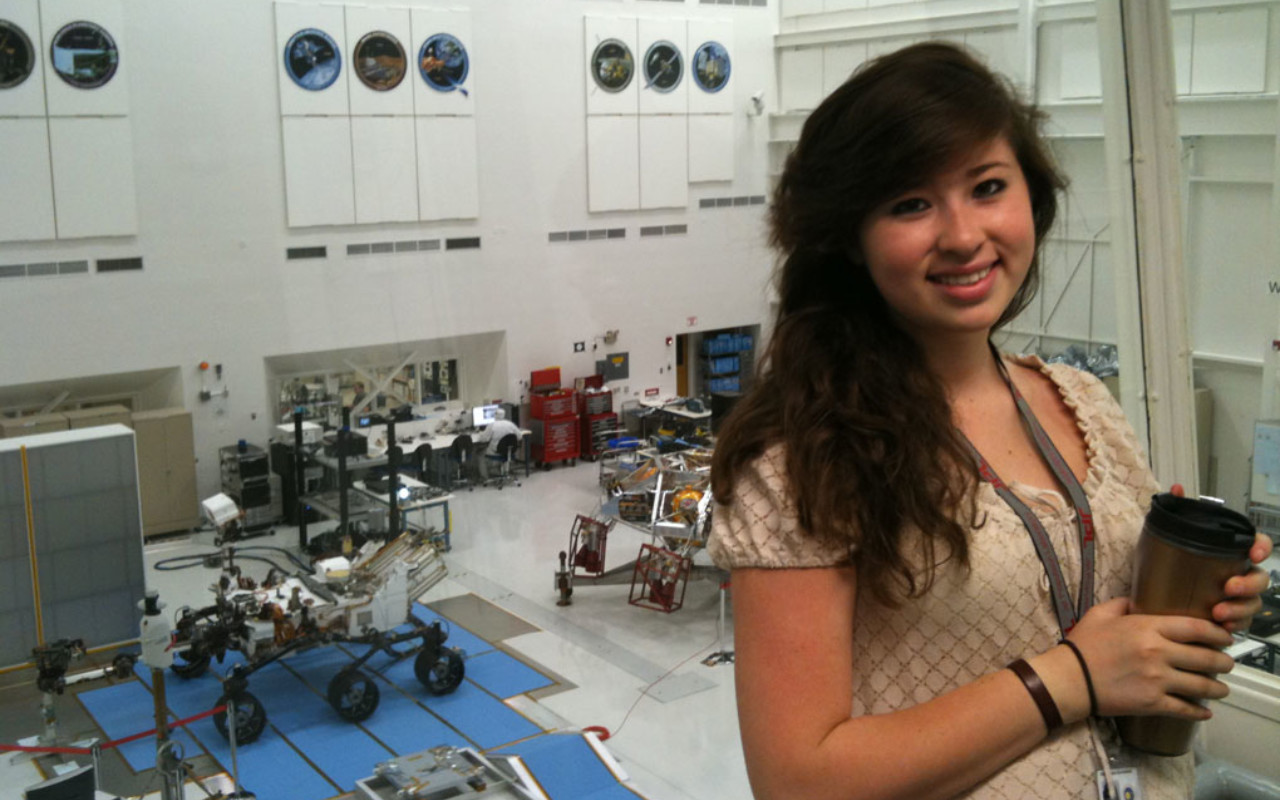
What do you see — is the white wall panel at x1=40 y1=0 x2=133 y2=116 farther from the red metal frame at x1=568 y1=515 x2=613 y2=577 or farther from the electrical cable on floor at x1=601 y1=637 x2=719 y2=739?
the electrical cable on floor at x1=601 y1=637 x2=719 y2=739

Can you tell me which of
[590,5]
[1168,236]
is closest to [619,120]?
[590,5]

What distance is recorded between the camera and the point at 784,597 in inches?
56.5

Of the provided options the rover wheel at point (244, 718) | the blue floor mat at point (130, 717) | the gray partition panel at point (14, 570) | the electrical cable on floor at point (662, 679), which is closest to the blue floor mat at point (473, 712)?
the electrical cable on floor at point (662, 679)

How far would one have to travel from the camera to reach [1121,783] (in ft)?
5.15

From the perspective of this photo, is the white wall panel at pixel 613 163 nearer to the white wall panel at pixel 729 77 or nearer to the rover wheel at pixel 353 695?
the white wall panel at pixel 729 77

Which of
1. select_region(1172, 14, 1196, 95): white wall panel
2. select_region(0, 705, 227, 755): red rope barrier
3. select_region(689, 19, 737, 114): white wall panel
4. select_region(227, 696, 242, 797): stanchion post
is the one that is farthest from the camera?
select_region(689, 19, 737, 114): white wall panel

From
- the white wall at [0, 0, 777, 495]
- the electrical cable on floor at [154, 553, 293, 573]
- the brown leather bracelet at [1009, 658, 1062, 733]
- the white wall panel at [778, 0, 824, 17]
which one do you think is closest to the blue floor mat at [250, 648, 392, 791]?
the electrical cable on floor at [154, 553, 293, 573]

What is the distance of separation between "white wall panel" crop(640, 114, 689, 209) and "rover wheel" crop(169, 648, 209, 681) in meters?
8.15

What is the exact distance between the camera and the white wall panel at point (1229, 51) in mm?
7230

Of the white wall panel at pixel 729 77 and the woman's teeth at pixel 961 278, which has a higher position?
the white wall panel at pixel 729 77

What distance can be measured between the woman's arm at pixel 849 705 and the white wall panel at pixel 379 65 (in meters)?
11.2

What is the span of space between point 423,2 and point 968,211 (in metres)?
11.9

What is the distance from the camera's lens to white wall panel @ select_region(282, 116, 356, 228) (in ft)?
37.8

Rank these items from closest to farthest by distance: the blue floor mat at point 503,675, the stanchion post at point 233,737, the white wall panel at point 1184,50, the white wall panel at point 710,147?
the white wall panel at point 1184,50 < the stanchion post at point 233,737 < the blue floor mat at point 503,675 < the white wall panel at point 710,147
